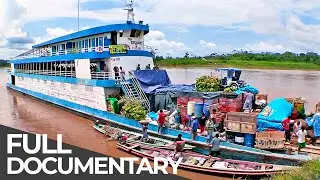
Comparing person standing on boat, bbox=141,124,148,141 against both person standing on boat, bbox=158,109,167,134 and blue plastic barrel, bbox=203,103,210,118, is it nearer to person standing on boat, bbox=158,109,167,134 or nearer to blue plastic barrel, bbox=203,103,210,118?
person standing on boat, bbox=158,109,167,134

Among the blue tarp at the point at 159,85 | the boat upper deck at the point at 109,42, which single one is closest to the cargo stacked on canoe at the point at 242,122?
the blue tarp at the point at 159,85

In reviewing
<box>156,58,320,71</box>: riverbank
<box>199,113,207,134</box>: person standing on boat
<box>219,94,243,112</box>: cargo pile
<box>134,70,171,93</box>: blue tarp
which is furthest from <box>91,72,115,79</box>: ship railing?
→ <box>156,58,320,71</box>: riverbank

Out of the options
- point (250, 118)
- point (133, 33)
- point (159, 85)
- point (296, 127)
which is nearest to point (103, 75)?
point (133, 33)

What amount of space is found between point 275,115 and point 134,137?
5560 mm

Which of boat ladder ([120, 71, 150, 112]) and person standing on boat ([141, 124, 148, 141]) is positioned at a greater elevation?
boat ladder ([120, 71, 150, 112])

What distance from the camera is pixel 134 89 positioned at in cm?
1697

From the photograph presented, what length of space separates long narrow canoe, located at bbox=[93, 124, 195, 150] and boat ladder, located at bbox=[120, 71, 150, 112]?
1613mm

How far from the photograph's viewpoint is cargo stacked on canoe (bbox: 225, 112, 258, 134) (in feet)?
37.6

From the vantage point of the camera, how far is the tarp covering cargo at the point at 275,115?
39.2 feet

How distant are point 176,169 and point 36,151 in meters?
5.61

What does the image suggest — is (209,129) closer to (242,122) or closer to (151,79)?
(242,122)

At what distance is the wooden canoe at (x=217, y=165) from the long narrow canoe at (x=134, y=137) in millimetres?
293

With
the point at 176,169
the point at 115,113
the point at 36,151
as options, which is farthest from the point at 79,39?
the point at 176,169

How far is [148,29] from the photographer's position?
19125mm
